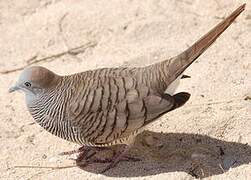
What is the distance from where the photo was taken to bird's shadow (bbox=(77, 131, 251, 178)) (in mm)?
4852

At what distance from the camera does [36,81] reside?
4.93 metres

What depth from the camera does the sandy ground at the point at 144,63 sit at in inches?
198

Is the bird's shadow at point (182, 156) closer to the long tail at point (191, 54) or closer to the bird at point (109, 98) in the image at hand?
the bird at point (109, 98)

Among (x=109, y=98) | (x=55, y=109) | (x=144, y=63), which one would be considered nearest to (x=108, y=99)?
(x=109, y=98)

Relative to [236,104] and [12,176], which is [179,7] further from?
[12,176]

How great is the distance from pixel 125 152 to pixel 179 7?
2298 mm

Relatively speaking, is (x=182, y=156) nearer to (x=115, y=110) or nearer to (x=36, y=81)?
(x=115, y=110)

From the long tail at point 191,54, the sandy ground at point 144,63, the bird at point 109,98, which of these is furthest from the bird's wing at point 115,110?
the sandy ground at point 144,63

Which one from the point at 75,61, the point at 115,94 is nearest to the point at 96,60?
the point at 75,61

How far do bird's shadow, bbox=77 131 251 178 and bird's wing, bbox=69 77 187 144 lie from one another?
0.34m

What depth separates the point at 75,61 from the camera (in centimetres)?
645

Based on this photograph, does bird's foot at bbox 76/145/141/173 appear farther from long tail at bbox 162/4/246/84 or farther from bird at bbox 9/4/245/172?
long tail at bbox 162/4/246/84

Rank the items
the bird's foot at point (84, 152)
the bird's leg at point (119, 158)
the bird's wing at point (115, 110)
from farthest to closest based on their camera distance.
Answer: the bird's foot at point (84, 152), the bird's leg at point (119, 158), the bird's wing at point (115, 110)

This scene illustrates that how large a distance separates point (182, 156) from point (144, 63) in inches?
53.1
